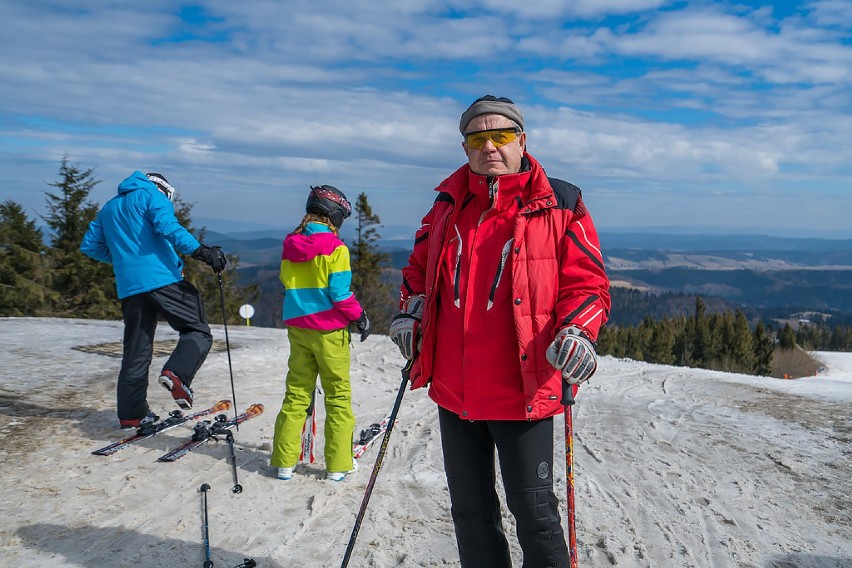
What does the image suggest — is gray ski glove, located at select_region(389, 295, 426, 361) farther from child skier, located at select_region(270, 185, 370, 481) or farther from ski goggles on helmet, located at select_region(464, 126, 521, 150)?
child skier, located at select_region(270, 185, 370, 481)

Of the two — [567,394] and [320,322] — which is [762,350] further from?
[567,394]

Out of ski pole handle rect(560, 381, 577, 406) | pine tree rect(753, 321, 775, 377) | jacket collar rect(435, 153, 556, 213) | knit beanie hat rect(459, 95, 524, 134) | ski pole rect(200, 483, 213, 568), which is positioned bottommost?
pine tree rect(753, 321, 775, 377)

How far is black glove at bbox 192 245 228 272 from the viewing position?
5363 millimetres

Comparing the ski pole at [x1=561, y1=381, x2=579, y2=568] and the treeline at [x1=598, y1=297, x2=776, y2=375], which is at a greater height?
the ski pole at [x1=561, y1=381, x2=579, y2=568]

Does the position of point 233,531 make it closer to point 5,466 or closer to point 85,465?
point 85,465

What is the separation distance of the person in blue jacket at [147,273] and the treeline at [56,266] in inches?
821

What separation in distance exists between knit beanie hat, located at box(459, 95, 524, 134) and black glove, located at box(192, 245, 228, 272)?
323 centimetres

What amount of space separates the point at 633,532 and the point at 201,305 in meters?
4.20

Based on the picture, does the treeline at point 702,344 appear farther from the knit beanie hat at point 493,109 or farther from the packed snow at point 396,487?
the knit beanie hat at point 493,109

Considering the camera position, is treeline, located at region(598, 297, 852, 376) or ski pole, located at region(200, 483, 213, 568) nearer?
ski pole, located at region(200, 483, 213, 568)

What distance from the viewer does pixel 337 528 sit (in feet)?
13.4

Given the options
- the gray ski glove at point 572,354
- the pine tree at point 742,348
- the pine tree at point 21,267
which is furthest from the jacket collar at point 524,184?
the pine tree at point 742,348

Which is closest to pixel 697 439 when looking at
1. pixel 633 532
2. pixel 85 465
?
pixel 633 532

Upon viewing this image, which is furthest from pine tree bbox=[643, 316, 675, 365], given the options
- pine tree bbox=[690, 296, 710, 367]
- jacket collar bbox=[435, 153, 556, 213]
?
jacket collar bbox=[435, 153, 556, 213]
